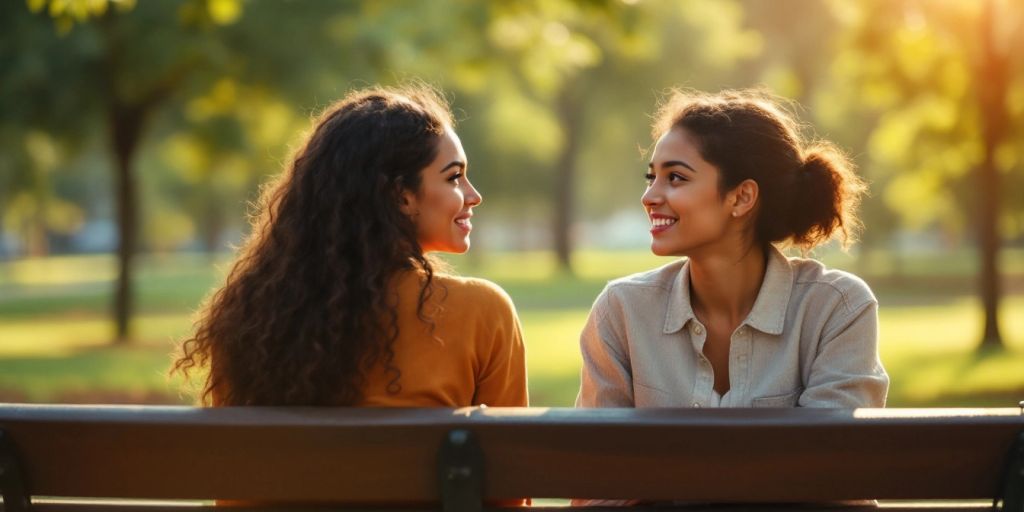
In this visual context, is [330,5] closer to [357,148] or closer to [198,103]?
[198,103]

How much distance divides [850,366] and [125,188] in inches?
641

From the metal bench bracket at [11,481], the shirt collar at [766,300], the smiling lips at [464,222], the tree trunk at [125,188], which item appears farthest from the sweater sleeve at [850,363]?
the tree trunk at [125,188]

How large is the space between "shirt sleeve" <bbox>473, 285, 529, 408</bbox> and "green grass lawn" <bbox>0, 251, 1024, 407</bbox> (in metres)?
0.83

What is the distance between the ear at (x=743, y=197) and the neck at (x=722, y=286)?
149 mm

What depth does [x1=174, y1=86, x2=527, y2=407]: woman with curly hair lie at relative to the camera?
3.05 meters

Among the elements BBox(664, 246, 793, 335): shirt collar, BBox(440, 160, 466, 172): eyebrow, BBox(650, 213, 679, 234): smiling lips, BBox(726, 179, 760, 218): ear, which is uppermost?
BBox(440, 160, 466, 172): eyebrow

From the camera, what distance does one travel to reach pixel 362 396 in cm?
310

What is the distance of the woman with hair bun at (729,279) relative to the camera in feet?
→ 11.8

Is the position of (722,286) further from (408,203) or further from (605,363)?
(408,203)

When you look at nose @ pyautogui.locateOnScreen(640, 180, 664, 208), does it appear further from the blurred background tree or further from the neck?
the blurred background tree

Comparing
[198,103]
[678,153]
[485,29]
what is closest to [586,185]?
[198,103]

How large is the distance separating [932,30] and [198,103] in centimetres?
947

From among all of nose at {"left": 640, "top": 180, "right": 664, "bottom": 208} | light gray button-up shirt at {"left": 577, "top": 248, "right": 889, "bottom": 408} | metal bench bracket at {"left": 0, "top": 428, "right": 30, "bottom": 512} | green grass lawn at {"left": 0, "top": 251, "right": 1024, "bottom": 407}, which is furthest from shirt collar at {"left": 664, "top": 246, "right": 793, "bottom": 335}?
metal bench bracket at {"left": 0, "top": 428, "right": 30, "bottom": 512}

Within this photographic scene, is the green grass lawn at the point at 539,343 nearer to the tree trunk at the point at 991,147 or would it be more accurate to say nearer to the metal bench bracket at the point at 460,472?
the tree trunk at the point at 991,147
